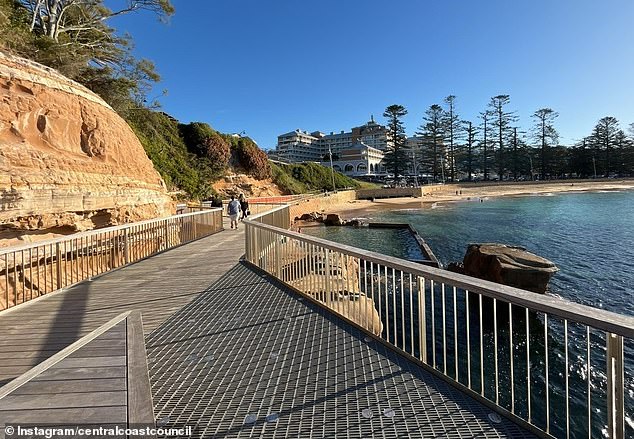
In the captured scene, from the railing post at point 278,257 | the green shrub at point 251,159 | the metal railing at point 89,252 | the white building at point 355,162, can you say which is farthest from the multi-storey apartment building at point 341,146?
the railing post at point 278,257

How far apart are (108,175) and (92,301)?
6676mm

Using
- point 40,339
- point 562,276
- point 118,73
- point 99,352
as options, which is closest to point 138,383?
point 99,352

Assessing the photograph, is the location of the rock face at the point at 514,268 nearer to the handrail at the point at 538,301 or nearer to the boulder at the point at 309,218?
the handrail at the point at 538,301

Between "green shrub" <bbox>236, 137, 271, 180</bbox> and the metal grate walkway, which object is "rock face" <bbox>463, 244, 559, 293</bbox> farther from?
"green shrub" <bbox>236, 137, 271, 180</bbox>

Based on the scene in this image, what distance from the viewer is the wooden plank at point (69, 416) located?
6.76ft

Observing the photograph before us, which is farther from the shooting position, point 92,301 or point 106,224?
point 106,224

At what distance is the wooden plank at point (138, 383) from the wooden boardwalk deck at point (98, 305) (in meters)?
1.00

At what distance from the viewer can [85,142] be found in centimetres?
1036

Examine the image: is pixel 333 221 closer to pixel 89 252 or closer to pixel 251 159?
pixel 251 159

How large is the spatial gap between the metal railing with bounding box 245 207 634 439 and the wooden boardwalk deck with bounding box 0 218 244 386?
1.58 m

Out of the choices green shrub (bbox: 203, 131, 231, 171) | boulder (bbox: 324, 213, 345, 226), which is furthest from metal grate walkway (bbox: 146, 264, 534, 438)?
green shrub (bbox: 203, 131, 231, 171)

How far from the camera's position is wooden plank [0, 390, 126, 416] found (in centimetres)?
221

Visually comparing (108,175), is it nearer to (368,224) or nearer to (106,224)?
(106,224)

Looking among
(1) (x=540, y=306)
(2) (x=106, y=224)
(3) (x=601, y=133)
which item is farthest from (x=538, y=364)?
(3) (x=601, y=133)
